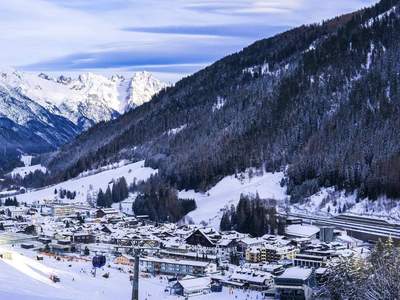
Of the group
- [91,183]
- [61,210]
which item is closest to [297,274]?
[61,210]

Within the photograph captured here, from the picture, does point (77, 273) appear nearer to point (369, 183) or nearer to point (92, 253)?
point (92, 253)

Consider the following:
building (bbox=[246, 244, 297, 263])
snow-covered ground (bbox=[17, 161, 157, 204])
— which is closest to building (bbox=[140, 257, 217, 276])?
building (bbox=[246, 244, 297, 263])

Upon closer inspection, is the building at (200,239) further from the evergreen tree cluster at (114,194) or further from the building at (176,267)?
the evergreen tree cluster at (114,194)

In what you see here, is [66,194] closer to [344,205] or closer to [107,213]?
[107,213]

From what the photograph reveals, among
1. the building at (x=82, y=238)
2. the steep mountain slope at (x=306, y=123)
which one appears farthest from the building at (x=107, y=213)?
the building at (x=82, y=238)

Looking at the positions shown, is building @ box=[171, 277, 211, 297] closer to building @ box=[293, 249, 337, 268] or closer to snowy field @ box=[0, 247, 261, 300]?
snowy field @ box=[0, 247, 261, 300]

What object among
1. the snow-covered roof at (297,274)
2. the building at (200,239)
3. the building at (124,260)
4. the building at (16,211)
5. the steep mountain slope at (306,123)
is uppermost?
the steep mountain slope at (306,123)
